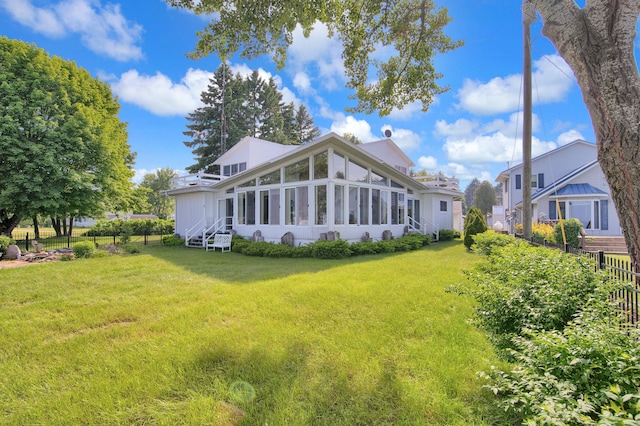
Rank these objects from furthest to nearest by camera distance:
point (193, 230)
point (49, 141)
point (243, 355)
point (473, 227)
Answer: point (193, 230) < point (49, 141) < point (473, 227) < point (243, 355)

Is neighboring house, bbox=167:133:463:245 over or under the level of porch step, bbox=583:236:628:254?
over

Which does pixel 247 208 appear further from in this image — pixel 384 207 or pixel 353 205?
pixel 384 207

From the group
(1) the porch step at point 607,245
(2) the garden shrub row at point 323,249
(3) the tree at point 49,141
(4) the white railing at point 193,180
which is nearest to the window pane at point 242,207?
(2) the garden shrub row at point 323,249

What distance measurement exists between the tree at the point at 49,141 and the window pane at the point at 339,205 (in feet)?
46.3

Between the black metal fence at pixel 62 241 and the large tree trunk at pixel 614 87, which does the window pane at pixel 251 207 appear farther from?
the large tree trunk at pixel 614 87

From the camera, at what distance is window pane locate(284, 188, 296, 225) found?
1362cm

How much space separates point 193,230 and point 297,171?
888 cm

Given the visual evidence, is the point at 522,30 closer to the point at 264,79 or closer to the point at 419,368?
the point at 419,368

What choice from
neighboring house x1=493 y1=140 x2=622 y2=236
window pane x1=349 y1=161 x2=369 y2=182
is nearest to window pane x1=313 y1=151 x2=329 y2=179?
window pane x1=349 y1=161 x2=369 y2=182

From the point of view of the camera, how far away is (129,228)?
25422mm

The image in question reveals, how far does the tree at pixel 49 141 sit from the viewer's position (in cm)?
1489

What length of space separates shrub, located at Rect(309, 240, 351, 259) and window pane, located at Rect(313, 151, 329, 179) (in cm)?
301

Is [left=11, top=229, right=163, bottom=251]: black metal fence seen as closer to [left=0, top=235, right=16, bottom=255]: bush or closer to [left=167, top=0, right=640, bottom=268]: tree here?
[left=0, top=235, right=16, bottom=255]: bush

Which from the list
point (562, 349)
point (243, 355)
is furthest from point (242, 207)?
point (562, 349)
